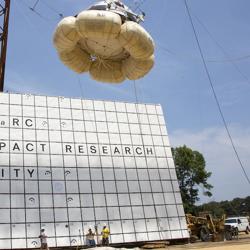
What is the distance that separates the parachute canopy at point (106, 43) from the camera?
30.9ft

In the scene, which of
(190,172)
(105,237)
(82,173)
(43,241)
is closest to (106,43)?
(43,241)

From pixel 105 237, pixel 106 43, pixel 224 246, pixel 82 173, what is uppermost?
pixel 106 43

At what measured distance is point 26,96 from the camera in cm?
1802

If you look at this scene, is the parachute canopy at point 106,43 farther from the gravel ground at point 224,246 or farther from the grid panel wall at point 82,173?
the grid panel wall at point 82,173

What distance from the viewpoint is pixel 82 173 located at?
17672 mm

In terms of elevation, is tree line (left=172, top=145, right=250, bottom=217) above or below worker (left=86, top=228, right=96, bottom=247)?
above

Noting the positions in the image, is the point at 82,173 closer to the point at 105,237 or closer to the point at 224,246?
the point at 105,237

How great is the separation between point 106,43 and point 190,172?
93.2 ft

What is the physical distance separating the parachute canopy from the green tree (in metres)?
26.4

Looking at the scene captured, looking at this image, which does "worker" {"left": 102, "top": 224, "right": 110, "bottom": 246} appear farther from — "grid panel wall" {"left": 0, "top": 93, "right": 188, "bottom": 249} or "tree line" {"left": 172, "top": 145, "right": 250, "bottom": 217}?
"tree line" {"left": 172, "top": 145, "right": 250, "bottom": 217}

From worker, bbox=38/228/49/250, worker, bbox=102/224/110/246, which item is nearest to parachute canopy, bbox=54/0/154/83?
worker, bbox=38/228/49/250

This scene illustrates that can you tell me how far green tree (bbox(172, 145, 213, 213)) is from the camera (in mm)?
36531

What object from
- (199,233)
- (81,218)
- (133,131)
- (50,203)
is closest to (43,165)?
(50,203)

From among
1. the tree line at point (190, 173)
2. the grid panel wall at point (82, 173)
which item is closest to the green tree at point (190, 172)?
the tree line at point (190, 173)
